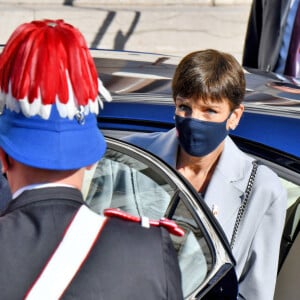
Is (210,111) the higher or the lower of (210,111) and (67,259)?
the lower

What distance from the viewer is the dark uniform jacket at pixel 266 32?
5.22 m

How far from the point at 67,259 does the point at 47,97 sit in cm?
34

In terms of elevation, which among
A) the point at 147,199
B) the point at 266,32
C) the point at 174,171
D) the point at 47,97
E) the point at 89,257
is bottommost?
the point at 266,32

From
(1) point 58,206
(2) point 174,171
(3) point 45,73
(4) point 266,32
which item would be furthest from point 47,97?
(4) point 266,32

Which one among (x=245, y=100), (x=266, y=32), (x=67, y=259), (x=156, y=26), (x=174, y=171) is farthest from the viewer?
(x=156, y=26)

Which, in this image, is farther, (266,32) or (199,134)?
(266,32)

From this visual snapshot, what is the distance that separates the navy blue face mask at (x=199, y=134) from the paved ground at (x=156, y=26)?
6.38m

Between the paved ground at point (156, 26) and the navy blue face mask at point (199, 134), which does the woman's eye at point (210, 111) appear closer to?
the navy blue face mask at point (199, 134)

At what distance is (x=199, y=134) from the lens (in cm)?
279

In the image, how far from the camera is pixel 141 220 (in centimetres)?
171

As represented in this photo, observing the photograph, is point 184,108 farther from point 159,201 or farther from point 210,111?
point 159,201

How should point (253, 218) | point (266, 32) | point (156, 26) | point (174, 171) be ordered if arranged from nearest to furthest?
point (174, 171)
point (253, 218)
point (266, 32)
point (156, 26)

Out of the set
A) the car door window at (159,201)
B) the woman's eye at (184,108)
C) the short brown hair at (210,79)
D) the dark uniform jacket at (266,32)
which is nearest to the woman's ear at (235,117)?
the short brown hair at (210,79)

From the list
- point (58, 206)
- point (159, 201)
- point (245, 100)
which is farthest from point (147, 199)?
point (245, 100)
